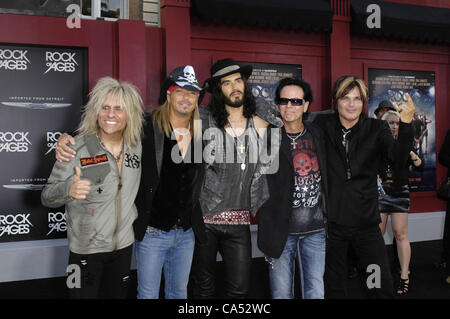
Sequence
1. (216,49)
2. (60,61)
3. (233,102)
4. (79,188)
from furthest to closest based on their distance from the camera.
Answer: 1. (216,49)
2. (60,61)
3. (233,102)
4. (79,188)

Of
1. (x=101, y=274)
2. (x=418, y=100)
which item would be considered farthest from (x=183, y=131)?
(x=418, y=100)

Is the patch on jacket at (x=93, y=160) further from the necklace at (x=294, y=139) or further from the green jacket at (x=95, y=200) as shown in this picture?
the necklace at (x=294, y=139)

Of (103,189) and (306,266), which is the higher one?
(103,189)

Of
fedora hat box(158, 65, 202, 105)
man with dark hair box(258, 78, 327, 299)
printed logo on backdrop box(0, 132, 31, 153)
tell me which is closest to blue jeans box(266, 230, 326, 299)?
man with dark hair box(258, 78, 327, 299)

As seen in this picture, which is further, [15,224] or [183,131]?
[15,224]

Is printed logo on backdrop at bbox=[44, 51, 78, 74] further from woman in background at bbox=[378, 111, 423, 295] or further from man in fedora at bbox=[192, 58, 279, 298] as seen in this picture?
woman in background at bbox=[378, 111, 423, 295]

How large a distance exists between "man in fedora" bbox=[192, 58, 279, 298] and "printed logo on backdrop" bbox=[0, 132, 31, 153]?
3424 millimetres

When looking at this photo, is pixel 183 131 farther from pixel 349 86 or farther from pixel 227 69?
pixel 349 86

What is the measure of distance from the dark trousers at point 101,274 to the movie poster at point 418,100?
223 inches

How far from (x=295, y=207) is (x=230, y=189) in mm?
512

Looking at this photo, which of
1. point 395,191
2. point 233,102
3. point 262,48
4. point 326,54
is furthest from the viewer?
point 326,54

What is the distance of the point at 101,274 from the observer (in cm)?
236
